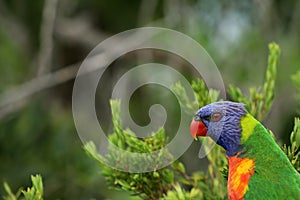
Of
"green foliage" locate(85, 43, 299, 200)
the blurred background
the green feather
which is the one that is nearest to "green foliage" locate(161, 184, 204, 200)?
"green foliage" locate(85, 43, 299, 200)

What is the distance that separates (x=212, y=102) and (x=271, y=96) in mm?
109

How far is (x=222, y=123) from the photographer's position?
96 cm

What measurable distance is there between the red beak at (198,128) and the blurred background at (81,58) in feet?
2.05

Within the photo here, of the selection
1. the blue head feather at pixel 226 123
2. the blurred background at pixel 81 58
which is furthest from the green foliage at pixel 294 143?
the blurred background at pixel 81 58

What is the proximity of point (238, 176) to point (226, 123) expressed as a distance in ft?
0.39

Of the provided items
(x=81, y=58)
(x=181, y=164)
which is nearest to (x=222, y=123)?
(x=181, y=164)

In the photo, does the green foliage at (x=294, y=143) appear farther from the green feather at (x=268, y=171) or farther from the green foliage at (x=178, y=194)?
the green foliage at (x=178, y=194)

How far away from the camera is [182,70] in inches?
85.3

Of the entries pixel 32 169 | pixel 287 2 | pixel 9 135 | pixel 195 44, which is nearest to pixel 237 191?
pixel 32 169

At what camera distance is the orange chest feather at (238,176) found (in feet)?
2.85

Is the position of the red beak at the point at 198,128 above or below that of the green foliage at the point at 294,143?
above

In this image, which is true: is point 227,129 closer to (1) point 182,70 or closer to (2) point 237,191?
(2) point 237,191

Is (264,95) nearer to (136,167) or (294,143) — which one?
(294,143)

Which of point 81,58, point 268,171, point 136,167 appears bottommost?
point 268,171
